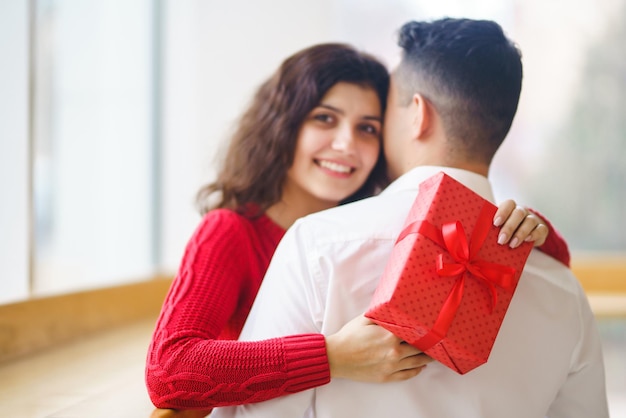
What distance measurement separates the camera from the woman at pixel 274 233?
1011mm

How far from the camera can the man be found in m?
1.05

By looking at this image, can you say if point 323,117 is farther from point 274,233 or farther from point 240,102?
point 240,102

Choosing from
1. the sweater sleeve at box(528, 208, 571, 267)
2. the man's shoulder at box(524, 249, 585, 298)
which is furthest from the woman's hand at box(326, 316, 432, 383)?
the sweater sleeve at box(528, 208, 571, 267)

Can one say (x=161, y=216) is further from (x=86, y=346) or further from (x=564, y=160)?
(x=564, y=160)

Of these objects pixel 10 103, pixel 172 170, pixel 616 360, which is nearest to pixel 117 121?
pixel 172 170

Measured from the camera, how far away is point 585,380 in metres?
1.21

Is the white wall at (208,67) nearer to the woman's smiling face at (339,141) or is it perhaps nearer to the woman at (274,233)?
the woman at (274,233)

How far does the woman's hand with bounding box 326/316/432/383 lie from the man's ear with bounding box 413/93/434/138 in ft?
1.32

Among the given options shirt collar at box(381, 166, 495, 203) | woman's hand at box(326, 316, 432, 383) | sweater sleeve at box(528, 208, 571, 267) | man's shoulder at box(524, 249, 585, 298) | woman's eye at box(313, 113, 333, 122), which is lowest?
woman's hand at box(326, 316, 432, 383)

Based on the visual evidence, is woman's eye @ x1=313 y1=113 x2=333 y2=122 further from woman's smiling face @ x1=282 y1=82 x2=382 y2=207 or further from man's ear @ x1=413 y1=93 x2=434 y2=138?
man's ear @ x1=413 y1=93 x2=434 y2=138

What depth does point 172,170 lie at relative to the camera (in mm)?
3520

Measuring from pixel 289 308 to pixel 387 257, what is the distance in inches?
7.5

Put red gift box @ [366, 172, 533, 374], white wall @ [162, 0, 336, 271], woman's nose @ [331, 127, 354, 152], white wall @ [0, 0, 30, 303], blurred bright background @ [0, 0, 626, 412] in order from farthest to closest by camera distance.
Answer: white wall @ [162, 0, 336, 271]
blurred bright background @ [0, 0, 626, 412]
white wall @ [0, 0, 30, 303]
woman's nose @ [331, 127, 354, 152]
red gift box @ [366, 172, 533, 374]

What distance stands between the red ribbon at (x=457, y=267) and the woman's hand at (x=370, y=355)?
0.13ft
